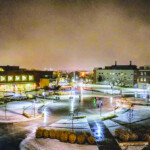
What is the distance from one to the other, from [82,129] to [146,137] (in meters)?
5.59

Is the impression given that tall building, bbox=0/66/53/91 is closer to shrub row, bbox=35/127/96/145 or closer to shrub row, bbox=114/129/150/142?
shrub row, bbox=35/127/96/145

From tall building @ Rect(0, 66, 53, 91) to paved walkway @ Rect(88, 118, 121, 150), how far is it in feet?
110

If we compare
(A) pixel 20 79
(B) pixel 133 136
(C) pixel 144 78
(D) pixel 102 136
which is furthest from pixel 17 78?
(C) pixel 144 78

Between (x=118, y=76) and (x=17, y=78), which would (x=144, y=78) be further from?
(x=17, y=78)

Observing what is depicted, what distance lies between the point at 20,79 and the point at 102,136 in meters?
38.8

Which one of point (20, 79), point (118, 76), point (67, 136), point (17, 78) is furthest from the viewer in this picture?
point (118, 76)

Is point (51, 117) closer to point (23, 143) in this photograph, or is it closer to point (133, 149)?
point (23, 143)

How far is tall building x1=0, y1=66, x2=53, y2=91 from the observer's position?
44.1 meters

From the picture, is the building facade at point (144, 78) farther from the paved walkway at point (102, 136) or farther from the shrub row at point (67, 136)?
the shrub row at point (67, 136)

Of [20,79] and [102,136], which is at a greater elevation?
[20,79]

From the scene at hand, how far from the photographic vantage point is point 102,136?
→ 13.6 meters

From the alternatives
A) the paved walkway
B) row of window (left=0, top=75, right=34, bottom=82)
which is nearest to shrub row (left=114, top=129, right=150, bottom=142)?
the paved walkway

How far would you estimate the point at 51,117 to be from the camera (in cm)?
1961

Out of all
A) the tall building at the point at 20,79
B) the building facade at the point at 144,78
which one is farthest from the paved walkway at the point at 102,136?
the building facade at the point at 144,78
